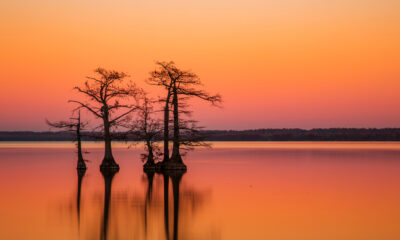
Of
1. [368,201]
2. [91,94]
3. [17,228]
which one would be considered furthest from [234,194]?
[91,94]

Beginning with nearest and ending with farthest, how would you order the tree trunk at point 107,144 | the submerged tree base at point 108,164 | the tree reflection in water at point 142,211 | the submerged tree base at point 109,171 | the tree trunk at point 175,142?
the tree reflection in water at point 142,211 < the tree trunk at point 175,142 < the submerged tree base at point 109,171 < the tree trunk at point 107,144 < the submerged tree base at point 108,164

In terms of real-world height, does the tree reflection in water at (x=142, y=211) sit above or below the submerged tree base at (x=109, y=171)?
below

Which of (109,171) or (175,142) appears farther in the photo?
(109,171)

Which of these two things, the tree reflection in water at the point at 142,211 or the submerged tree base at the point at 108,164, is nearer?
the tree reflection in water at the point at 142,211

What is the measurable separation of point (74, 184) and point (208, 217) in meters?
21.6

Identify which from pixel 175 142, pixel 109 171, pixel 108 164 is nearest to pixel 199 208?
pixel 175 142

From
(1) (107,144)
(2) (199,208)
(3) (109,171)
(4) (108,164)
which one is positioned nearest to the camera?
(2) (199,208)

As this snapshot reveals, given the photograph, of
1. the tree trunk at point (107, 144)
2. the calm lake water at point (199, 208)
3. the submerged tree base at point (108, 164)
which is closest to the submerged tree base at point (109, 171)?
the submerged tree base at point (108, 164)

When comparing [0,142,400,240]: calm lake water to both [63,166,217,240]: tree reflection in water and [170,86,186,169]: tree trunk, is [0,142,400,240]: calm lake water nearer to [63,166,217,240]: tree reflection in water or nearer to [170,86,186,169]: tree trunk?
[63,166,217,240]: tree reflection in water

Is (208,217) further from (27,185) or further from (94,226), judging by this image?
(27,185)

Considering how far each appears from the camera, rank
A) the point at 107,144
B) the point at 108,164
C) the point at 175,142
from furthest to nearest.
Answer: the point at 108,164 → the point at 107,144 → the point at 175,142

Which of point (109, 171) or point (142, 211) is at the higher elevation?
point (109, 171)

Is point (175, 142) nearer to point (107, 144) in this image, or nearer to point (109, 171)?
point (107, 144)

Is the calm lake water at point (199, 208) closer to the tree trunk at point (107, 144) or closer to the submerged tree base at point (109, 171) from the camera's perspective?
the submerged tree base at point (109, 171)
